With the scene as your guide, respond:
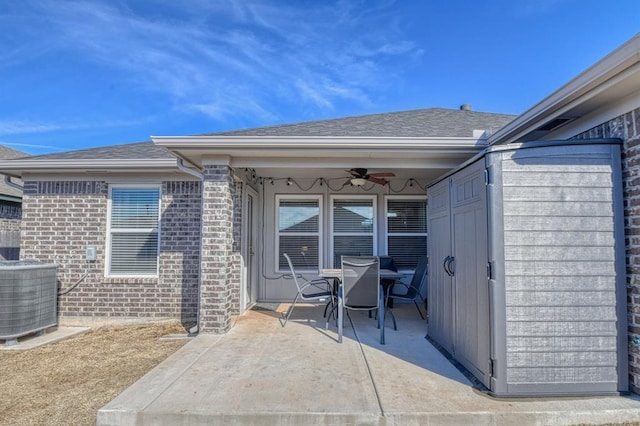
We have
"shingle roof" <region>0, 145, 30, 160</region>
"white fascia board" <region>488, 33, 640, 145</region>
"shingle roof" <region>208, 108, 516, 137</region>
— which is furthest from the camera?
"shingle roof" <region>0, 145, 30, 160</region>

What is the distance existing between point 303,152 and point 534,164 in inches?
99.6

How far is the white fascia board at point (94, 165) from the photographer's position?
546 centimetres

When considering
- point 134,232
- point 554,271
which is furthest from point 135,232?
point 554,271

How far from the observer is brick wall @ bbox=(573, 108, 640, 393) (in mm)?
2664

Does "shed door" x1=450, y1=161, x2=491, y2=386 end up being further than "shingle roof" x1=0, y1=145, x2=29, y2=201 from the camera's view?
No

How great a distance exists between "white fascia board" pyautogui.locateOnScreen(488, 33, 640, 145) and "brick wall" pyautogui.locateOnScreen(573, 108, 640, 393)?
0.37m

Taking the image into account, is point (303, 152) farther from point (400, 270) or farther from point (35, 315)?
point (35, 315)

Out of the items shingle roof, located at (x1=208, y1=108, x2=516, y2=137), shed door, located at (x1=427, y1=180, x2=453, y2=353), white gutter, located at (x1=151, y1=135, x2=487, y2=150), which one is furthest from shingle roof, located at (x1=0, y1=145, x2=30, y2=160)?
shed door, located at (x1=427, y1=180, x2=453, y2=353)

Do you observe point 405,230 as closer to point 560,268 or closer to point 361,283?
point 361,283

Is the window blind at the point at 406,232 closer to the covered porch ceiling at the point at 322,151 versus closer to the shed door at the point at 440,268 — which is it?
the covered porch ceiling at the point at 322,151

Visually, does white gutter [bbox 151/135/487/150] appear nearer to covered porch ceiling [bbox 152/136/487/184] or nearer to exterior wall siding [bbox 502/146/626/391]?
covered porch ceiling [bbox 152/136/487/184]

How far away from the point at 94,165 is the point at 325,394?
4874 millimetres

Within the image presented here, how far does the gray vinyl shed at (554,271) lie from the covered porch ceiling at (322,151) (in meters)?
1.56

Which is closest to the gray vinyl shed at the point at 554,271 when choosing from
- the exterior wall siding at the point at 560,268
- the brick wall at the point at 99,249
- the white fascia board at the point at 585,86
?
the exterior wall siding at the point at 560,268
